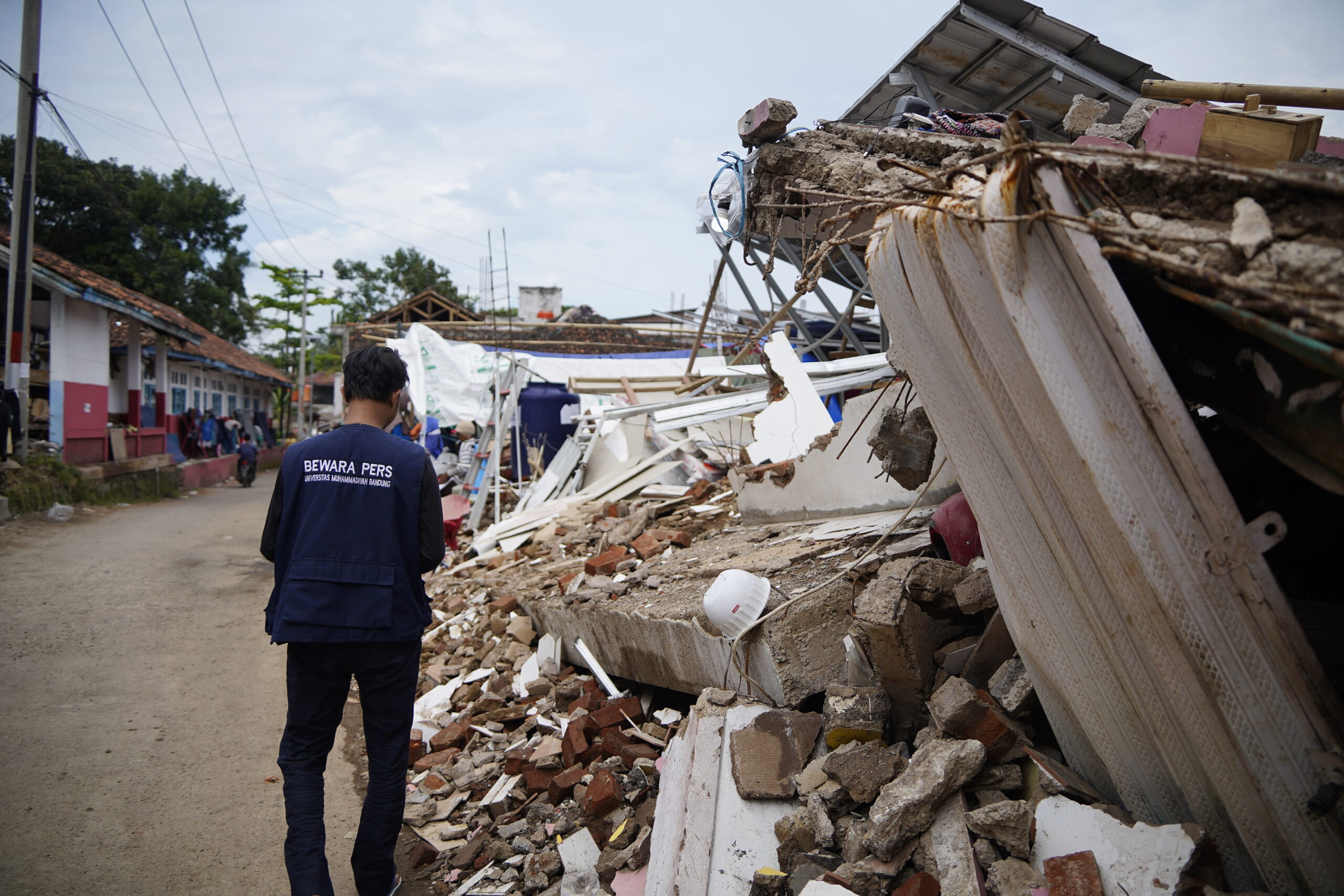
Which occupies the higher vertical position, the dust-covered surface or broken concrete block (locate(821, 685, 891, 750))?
the dust-covered surface

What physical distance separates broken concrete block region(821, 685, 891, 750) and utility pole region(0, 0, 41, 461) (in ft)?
42.2

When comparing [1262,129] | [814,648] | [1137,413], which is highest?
[1262,129]

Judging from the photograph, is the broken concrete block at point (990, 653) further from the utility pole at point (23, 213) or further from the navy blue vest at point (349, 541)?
the utility pole at point (23, 213)

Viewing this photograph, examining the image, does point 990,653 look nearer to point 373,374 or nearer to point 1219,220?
point 1219,220

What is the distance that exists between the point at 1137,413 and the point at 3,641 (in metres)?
6.68

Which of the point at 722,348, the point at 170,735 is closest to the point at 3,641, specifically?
the point at 170,735

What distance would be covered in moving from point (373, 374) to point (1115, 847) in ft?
8.18

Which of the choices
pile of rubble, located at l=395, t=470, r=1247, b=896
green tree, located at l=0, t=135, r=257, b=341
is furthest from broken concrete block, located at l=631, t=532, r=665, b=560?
green tree, located at l=0, t=135, r=257, b=341

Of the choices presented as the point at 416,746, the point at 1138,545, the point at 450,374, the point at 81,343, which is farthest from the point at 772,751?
the point at 81,343

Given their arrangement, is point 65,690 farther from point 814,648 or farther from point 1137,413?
point 1137,413

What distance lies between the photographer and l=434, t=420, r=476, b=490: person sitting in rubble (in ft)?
36.2

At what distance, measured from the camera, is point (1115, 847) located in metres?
1.79

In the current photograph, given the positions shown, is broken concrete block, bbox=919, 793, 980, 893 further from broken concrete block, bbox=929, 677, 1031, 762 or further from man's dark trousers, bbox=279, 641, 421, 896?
man's dark trousers, bbox=279, 641, 421, 896

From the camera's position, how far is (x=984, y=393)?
1882mm
